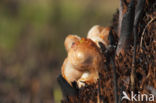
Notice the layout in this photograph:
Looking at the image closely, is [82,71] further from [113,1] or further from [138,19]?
[113,1]

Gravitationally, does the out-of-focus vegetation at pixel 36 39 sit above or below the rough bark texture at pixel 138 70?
above

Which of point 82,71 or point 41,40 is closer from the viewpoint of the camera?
point 82,71

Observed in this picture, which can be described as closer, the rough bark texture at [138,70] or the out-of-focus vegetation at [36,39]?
the rough bark texture at [138,70]

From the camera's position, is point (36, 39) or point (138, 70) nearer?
point (138, 70)

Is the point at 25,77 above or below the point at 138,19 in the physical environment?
above

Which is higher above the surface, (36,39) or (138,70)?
(36,39)

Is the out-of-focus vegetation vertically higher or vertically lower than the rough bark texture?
higher

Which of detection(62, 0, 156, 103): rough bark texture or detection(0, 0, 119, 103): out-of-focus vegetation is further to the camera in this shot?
detection(0, 0, 119, 103): out-of-focus vegetation

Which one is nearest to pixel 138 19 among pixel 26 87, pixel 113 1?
pixel 26 87
